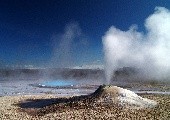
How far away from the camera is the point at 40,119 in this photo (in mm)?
23938

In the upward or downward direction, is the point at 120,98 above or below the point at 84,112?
above

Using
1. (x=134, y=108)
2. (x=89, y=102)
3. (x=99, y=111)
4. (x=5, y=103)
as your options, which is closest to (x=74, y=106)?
(x=89, y=102)

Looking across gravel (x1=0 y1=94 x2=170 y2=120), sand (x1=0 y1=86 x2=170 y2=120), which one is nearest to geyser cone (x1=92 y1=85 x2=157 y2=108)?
sand (x1=0 y1=86 x2=170 y2=120)

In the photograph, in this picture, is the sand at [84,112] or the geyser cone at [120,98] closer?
the sand at [84,112]

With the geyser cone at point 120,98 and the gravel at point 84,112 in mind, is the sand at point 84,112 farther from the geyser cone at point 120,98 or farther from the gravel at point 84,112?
the geyser cone at point 120,98

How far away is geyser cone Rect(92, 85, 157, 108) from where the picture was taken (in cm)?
2800

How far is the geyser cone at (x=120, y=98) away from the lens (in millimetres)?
28000

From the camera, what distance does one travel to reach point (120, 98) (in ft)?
94.1

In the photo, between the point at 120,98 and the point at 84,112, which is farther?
the point at 120,98

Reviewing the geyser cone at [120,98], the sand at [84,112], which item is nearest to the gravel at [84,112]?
the sand at [84,112]

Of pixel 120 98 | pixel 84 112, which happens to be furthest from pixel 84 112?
pixel 120 98

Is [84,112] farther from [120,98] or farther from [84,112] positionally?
[120,98]

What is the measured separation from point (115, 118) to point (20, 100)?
52.1 ft

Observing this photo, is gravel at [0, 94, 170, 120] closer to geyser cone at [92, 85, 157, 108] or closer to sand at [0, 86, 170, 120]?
sand at [0, 86, 170, 120]
